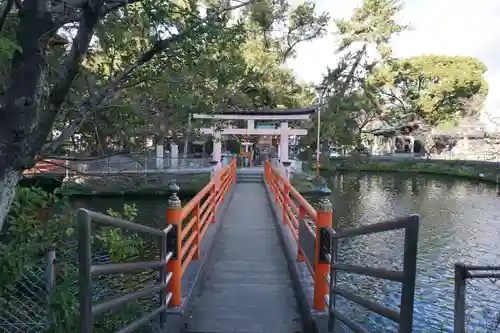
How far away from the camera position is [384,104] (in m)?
36.8

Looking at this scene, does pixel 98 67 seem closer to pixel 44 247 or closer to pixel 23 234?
pixel 23 234

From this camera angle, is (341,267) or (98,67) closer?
(341,267)

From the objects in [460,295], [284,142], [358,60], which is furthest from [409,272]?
[358,60]

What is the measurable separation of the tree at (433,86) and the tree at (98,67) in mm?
31558

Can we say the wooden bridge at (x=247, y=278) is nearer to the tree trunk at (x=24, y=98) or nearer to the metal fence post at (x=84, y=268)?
the metal fence post at (x=84, y=268)

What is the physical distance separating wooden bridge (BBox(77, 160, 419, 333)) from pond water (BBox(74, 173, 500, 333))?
1.27 meters

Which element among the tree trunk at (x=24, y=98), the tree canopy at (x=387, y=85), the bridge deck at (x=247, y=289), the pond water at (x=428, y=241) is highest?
the tree canopy at (x=387, y=85)

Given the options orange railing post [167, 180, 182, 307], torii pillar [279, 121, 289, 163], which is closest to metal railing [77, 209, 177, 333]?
orange railing post [167, 180, 182, 307]

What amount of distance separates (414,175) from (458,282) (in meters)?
31.2

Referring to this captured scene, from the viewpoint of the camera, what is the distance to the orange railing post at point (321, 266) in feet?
10.8

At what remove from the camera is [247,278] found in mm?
4805

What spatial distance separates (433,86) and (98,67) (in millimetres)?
34719

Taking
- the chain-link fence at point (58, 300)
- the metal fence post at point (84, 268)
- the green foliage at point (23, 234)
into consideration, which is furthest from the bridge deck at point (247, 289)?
the metal fence post at point (84, 268)

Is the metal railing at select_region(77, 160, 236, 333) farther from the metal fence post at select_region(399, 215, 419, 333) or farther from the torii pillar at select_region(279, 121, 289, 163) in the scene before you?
the torii pillar at select_region(279, 121, 289, 163)
